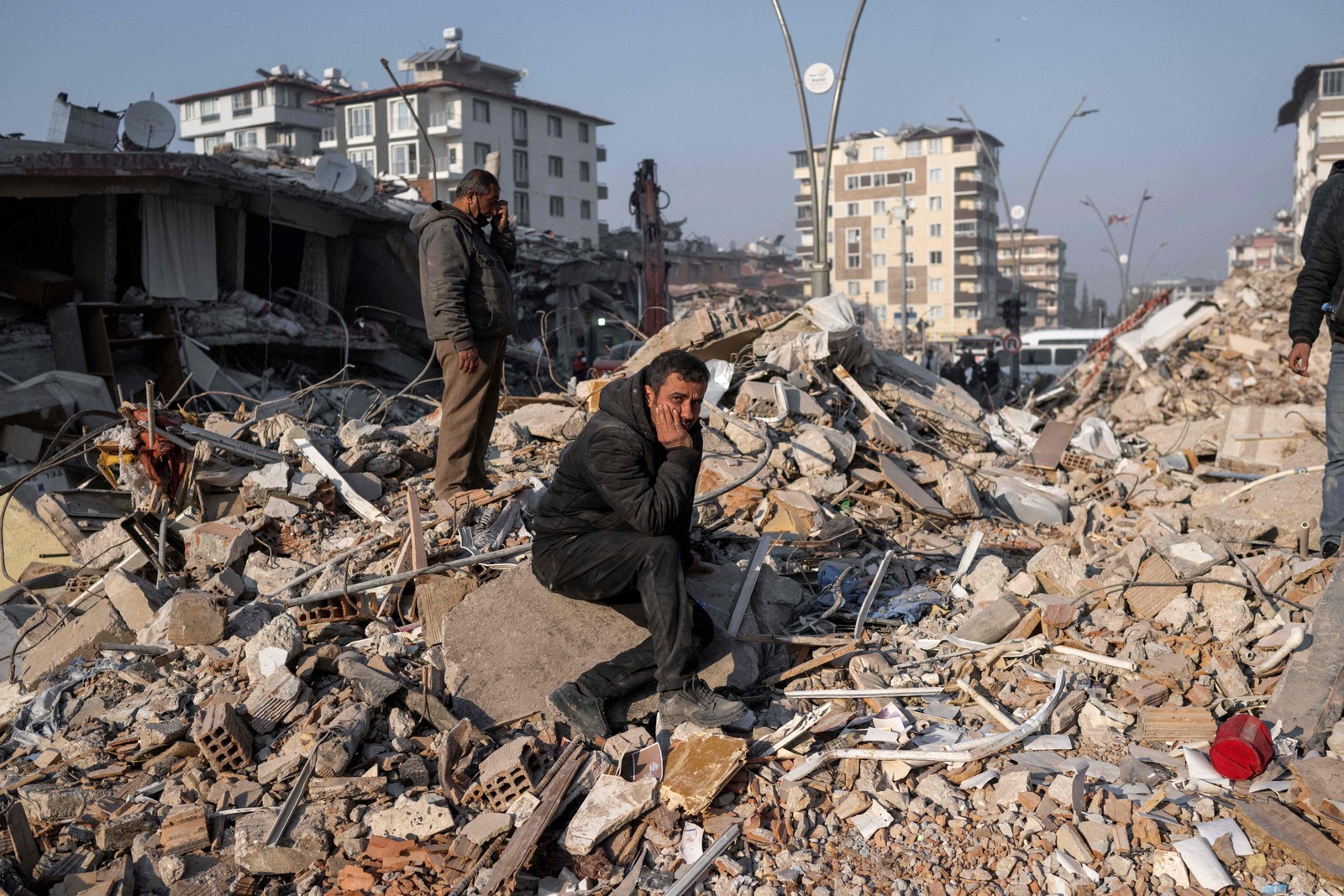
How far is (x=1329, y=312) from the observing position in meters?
5.77

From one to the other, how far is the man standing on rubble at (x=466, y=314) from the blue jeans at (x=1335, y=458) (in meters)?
4.77

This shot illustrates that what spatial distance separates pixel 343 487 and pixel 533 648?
2607mm

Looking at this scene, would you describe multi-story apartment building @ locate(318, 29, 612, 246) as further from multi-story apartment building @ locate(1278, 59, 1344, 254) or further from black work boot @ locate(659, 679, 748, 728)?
black work boot @ locate(659, 679, 748, 728)

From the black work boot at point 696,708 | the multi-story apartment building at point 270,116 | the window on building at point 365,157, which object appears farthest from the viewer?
the multi-story apartment building at point 270,116

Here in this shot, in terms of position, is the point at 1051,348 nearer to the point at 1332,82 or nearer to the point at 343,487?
the point at 343,487

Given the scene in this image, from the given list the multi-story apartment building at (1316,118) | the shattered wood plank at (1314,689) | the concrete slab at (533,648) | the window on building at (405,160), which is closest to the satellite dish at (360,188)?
the concrete slab at (533,648)

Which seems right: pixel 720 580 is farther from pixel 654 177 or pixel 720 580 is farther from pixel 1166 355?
pixel 654 177

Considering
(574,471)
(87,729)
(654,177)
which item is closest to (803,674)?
(574,471)

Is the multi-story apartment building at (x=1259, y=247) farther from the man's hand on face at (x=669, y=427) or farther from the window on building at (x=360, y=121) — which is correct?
the man's hand on face at (x=669, y=427)

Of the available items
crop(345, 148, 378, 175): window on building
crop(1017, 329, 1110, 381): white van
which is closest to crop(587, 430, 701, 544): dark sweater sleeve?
crop(1017, 329, 1110, 381): white van

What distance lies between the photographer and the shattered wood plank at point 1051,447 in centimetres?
979

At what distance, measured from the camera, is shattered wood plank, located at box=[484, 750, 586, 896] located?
3463 millimetres

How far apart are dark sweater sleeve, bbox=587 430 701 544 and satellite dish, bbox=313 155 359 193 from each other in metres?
14.2

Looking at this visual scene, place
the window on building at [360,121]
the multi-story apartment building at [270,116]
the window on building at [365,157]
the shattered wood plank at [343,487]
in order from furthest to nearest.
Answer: the multi-story apartment building at [270,116], the window on building at [360,121], the window on building at [365,157], the shattered wood plank at [343,487]
